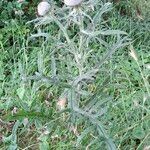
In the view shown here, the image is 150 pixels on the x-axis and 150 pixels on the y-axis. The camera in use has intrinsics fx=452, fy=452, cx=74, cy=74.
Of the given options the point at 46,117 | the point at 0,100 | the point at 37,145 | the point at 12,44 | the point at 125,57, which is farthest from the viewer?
the point at 12,44

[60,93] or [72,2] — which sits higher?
[72,2]

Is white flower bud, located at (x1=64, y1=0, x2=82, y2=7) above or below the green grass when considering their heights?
above

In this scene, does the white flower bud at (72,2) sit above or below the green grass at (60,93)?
above

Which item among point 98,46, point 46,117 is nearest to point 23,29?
point 98,46

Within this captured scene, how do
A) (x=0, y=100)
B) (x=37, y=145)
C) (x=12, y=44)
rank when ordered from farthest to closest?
1. (x=12, y=44)
2. (x=0, y=100)
3. (x=37, y=145)

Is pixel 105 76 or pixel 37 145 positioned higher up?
pixel 105 76

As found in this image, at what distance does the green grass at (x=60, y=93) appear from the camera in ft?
7.27

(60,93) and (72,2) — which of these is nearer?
(72,2)

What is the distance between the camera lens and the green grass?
2.21 metres

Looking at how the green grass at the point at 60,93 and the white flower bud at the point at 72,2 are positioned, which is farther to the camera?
the green grass at the point at 60,93

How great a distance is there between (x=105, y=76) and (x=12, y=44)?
87 centimetres

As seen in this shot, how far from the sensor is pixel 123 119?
2.48 m

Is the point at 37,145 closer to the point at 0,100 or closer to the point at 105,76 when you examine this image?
the point at 0,100

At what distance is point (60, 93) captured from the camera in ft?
9.05
